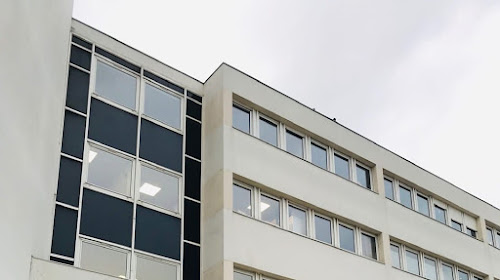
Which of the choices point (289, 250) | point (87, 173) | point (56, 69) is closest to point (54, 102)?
point (56, 69)

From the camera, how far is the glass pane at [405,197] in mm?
22188

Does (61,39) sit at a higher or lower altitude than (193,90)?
lower

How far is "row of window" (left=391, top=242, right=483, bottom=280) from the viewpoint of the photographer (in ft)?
68.0

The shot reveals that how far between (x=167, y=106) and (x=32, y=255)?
6587 mm

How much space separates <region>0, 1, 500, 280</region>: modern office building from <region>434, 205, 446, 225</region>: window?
1591 mm

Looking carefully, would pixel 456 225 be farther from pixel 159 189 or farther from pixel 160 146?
pixel 159 189

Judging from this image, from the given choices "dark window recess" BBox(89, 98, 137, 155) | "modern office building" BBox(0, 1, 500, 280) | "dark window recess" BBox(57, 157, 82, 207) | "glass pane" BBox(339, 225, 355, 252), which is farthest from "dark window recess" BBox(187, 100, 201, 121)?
"glass pane" BBox(339, 225, 355, 252)

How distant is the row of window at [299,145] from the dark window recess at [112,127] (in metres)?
2.93

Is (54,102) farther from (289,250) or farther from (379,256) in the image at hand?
(379,256)

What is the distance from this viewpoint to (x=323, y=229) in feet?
61.5

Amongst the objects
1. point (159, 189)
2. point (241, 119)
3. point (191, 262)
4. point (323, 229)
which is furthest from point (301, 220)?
point (159, 189)

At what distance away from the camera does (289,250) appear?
17.0 meters

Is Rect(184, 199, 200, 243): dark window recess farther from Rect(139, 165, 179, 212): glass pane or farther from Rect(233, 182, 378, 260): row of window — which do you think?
Rect(233, 182, 378, 260): row of window

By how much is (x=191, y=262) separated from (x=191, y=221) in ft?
3.36
